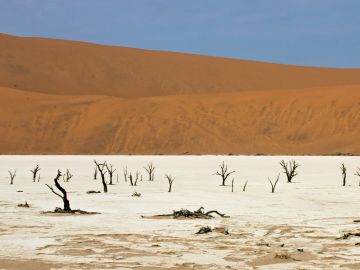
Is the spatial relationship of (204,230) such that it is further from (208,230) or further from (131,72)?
(131,72)

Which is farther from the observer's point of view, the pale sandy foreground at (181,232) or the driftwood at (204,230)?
the driftwood at (204,230)

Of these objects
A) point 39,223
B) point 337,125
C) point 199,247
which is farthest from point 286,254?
point 337,125

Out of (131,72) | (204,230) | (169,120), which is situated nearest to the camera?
(204,230)

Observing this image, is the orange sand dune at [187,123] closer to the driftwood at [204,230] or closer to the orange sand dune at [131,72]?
the orange sand dune at [131,72]

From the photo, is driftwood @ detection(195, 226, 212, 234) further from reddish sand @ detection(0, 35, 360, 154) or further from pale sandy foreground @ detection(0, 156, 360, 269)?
reddish sand @ detection(0, 35, 360, 154)

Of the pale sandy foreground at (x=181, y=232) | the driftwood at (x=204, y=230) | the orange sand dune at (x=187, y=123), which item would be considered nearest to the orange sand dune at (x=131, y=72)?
the orange sand dune at (x=187, y=123)

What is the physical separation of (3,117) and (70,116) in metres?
5.67

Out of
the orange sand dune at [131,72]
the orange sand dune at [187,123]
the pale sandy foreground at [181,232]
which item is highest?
the orange sand dune at [131,72]

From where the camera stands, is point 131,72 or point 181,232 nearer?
point 181,232

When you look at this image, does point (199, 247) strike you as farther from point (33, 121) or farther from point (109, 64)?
point (109, 64)

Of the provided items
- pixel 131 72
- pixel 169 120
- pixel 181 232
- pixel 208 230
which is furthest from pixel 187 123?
pixel 208 230

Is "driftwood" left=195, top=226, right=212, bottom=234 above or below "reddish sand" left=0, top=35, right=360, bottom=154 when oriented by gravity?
below

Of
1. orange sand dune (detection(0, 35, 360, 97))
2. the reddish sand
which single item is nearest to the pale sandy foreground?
the reddish sand

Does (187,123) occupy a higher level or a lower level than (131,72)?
lower
